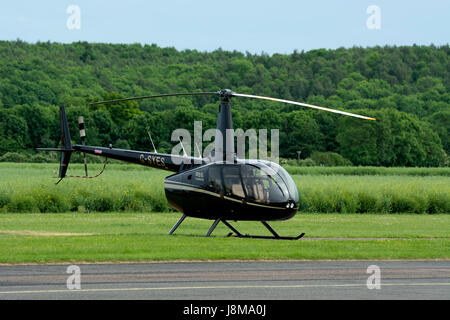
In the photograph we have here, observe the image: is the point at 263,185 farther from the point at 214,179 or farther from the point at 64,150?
the point at 64,150

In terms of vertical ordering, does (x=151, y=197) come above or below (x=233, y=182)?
below

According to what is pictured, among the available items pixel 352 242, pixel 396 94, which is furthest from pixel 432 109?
pixel 352 242

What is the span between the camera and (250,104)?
150000 mm

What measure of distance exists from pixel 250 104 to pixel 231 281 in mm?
134368

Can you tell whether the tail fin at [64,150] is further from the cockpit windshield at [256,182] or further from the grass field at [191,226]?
the cockpit windshield at [256,182]

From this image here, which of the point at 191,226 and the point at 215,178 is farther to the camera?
the point at 191,226

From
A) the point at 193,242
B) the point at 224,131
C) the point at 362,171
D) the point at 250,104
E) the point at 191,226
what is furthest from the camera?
the point at 250,104

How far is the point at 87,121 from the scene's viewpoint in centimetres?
11738

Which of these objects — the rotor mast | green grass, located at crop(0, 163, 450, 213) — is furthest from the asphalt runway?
green grass, located at crop(0, 163, 450, 213)

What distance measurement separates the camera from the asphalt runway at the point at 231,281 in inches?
567

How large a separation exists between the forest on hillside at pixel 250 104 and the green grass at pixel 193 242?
48746mm

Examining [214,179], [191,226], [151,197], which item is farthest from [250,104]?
[214,179]

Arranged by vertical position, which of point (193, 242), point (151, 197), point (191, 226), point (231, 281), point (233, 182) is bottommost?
point (151, 197)

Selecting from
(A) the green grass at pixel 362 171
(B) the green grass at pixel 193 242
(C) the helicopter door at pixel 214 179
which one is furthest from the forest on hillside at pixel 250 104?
(C) the helicopter door at pixel 214 179
